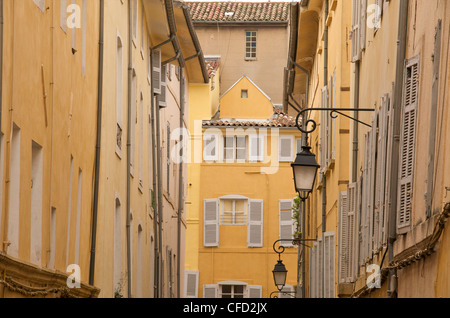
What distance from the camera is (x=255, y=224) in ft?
144

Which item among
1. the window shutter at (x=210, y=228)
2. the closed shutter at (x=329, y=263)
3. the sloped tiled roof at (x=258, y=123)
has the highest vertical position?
the sloped tiled roof at (x=258, y=123)

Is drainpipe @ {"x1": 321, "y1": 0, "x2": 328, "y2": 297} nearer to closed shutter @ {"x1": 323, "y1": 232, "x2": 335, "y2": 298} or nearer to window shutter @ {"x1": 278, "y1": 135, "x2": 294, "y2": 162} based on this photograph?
closed shutter @ {"x1": 323, "y1": 232, "x2": 335, "y2": 298}

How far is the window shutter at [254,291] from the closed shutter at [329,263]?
20.6 m

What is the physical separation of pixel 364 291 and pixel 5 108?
6.56 metres

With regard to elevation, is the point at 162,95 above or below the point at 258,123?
below

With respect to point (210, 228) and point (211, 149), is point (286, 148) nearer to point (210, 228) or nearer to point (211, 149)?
point (211, 149)

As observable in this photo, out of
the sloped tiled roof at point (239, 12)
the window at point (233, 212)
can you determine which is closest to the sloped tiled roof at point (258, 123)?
the window at point (233, 212)

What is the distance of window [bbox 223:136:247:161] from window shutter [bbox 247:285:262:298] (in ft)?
18.0

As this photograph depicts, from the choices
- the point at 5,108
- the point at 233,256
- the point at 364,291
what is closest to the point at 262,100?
the point at 233,256

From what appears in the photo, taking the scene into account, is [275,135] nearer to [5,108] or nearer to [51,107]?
[51,107]

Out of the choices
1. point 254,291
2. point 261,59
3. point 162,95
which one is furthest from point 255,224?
point 162,95

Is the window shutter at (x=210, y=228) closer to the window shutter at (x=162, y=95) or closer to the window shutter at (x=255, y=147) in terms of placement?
the window shutter at (x=255, y=147)

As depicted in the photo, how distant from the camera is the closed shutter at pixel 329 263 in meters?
21.3

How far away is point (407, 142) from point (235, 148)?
33751mm
